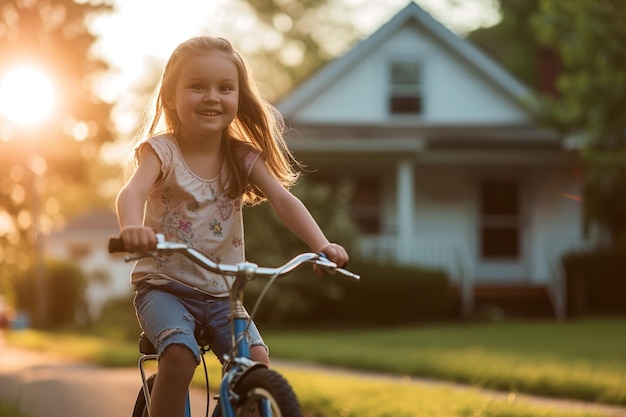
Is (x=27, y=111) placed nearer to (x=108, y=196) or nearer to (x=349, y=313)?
(x=349, y=313)

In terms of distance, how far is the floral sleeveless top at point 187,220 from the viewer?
386cm

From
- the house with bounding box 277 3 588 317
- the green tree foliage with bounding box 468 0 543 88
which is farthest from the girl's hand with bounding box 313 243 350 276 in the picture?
the green tree foliage with bounding box 468 0 543 88

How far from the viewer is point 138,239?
3217 millimetres

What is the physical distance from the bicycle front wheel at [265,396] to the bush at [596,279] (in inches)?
755

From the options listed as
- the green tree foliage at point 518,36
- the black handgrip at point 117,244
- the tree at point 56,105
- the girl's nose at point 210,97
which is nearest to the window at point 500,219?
the tree at point 56,105

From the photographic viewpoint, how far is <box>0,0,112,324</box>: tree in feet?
86.0

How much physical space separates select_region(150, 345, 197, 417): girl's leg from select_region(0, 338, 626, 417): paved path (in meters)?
3.13

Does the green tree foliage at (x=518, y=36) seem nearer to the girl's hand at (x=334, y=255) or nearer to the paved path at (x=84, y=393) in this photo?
the paved path at (x=84, y=393)

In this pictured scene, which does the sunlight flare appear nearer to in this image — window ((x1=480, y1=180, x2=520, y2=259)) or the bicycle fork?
window ((x1=480, y1=180, x2=520, y2=259))

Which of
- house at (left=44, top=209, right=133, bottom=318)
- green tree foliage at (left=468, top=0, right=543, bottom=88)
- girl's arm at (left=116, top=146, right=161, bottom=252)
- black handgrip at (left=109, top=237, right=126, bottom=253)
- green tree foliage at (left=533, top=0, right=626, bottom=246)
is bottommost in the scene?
house at (left=44, top=209, right=133, bottom=318)

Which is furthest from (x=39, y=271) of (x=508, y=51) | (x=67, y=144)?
(x=508, y=51)

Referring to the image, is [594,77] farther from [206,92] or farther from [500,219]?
[206,92]

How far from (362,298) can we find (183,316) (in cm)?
1653

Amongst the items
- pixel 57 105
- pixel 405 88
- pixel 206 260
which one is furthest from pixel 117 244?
pixel 57 105
